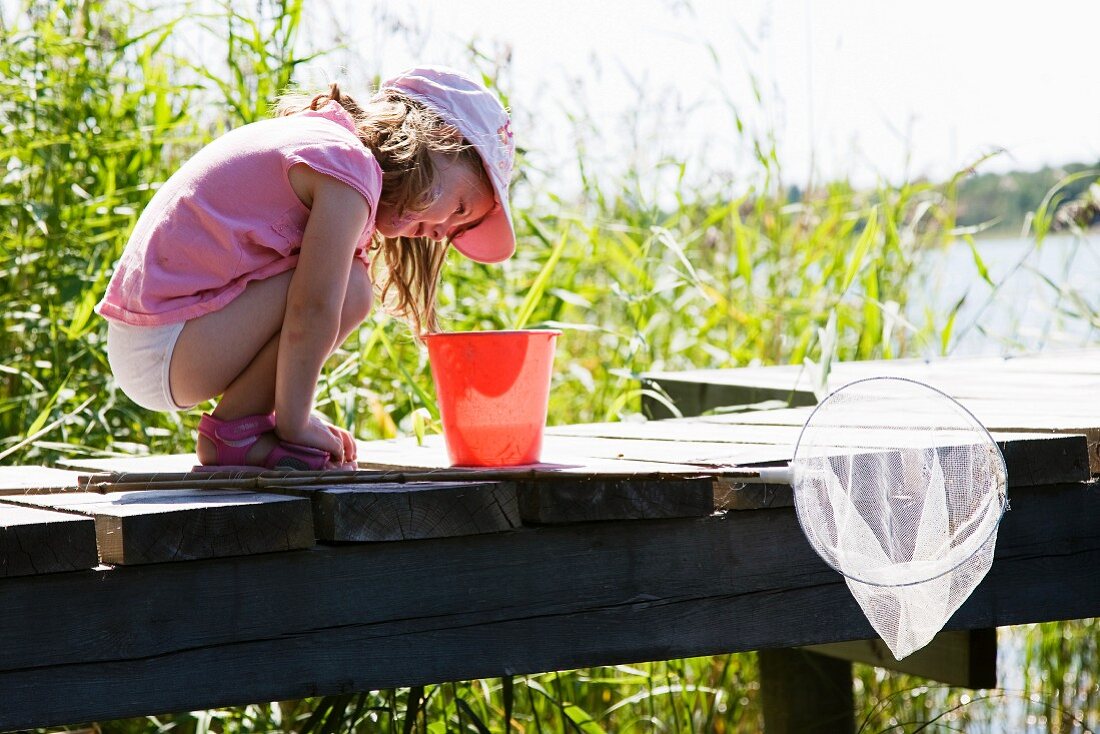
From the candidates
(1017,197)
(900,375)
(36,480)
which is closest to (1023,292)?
(1017,197)

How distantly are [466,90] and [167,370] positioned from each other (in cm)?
72

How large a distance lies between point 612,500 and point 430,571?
26 centimetres

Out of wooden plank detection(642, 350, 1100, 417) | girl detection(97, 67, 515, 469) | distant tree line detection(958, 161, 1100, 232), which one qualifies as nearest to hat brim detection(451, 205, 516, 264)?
girl detection(97, 67, 515, 469)

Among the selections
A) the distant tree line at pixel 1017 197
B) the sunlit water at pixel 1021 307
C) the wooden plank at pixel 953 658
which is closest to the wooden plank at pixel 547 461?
the wooden plank at pixel 953 658

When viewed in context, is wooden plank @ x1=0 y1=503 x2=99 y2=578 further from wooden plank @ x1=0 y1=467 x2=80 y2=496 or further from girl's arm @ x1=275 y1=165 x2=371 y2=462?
girl's arm @ x1=275 y1=165 x2=371 y2=462

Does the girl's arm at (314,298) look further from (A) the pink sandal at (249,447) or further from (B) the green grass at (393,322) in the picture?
(B) the green grass at (393,322)

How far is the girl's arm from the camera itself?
77.7 inches

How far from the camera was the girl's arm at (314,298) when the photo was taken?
1975 mm

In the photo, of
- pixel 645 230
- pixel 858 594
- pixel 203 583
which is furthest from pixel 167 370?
pixel 645 230

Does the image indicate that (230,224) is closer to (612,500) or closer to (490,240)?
(490,240)

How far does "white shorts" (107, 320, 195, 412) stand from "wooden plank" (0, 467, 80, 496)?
0.18m

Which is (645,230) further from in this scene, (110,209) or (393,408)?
(110,209)

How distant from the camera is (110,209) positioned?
3043 mm

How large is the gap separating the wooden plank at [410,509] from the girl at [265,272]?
36 cm
